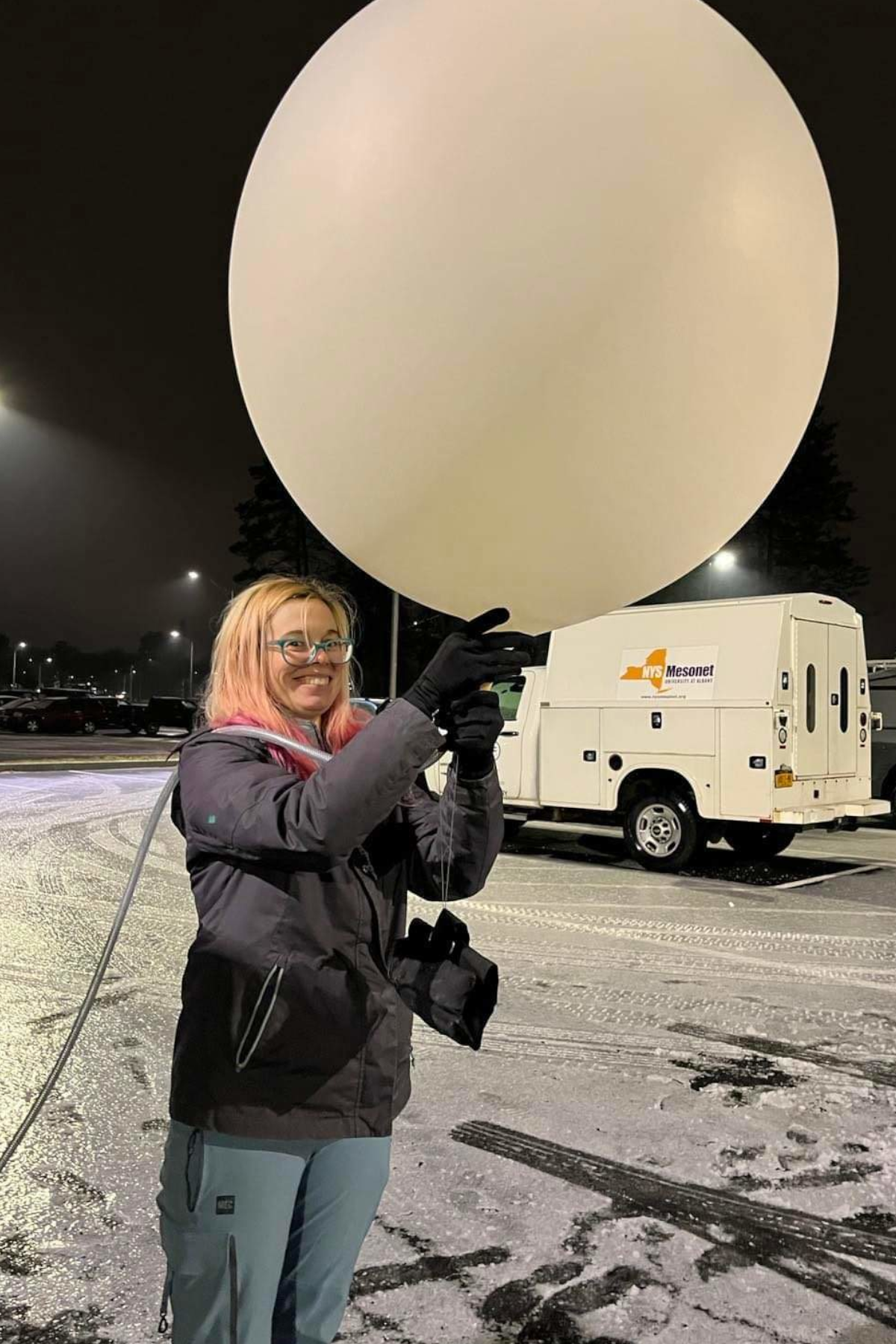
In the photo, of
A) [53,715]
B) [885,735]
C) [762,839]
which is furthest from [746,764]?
[53,715]

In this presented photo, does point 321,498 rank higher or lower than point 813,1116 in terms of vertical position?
higher

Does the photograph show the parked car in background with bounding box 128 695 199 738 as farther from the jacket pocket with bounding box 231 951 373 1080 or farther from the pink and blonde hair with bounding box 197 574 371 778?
the jacket pocket with bounding box 231 951 373 1080

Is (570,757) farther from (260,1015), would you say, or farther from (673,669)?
(260,1015)

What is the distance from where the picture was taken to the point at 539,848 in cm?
1175

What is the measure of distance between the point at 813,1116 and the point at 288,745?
3.23 meters

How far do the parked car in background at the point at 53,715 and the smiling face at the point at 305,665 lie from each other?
39.6m

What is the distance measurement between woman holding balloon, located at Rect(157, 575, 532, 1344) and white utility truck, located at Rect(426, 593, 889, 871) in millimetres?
7641

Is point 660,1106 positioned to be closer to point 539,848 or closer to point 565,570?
point 565,570

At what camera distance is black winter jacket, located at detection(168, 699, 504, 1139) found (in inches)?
63.2

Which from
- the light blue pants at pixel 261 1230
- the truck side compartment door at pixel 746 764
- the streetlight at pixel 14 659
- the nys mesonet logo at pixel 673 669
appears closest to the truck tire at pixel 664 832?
the truck side compartment door at pixel 746 764

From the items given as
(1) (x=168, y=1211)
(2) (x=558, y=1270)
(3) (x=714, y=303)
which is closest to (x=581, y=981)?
(2) (x=558, y=1270)

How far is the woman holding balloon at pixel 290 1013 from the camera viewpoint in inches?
64.4

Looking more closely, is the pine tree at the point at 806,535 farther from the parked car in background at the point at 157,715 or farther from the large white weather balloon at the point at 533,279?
the large white weather balloon at the point at 533,279

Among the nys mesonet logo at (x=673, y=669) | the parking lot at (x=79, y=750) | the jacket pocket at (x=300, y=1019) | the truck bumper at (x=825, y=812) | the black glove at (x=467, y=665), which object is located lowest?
the parking lot at (x=79, y=750)
